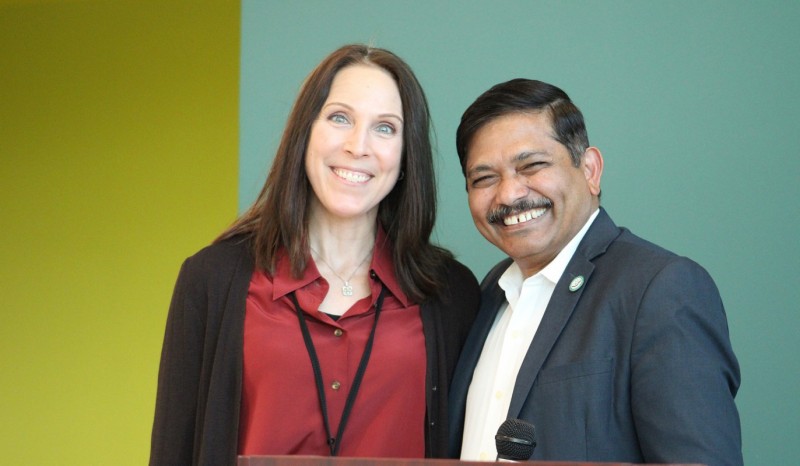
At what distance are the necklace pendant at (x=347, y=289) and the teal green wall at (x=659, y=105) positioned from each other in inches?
26.2

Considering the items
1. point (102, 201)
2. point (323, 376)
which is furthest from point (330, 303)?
point (102, 201)

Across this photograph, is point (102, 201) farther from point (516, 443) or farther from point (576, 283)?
point (516, 443)

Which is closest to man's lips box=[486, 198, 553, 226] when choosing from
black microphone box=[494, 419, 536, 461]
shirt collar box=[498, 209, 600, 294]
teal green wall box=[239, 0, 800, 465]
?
shirt collar box=[498, 209, 600, 294]

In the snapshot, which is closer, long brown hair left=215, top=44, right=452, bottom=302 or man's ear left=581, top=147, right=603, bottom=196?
man's ear left=581, top=147, right=603, bottom=196

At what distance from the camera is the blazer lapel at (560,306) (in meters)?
2.17

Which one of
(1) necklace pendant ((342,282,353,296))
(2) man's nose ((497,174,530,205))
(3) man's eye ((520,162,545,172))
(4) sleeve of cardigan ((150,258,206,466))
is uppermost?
(3) man's eye ((520,162,545,172))

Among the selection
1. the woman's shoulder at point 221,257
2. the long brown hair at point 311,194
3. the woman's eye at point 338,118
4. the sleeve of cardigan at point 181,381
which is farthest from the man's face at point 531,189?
the sleeve of cardigan at point 181,381

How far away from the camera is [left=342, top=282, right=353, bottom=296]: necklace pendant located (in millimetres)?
2611

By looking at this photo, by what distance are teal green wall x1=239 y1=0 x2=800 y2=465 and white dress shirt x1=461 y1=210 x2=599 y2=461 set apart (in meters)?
0.77

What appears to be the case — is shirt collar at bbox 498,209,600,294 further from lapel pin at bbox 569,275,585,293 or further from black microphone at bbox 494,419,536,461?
black microphone at bbox 494,419,536,461

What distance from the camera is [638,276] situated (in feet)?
6.88

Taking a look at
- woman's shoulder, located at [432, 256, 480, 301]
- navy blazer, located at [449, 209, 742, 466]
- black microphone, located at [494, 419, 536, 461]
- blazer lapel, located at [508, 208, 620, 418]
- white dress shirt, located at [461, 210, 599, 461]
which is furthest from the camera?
woman's shoulder, located at [432, 256, 480, 301]

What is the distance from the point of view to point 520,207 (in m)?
2.37

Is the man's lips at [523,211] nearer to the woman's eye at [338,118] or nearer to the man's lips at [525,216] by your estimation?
the man's lips at [525,216]
